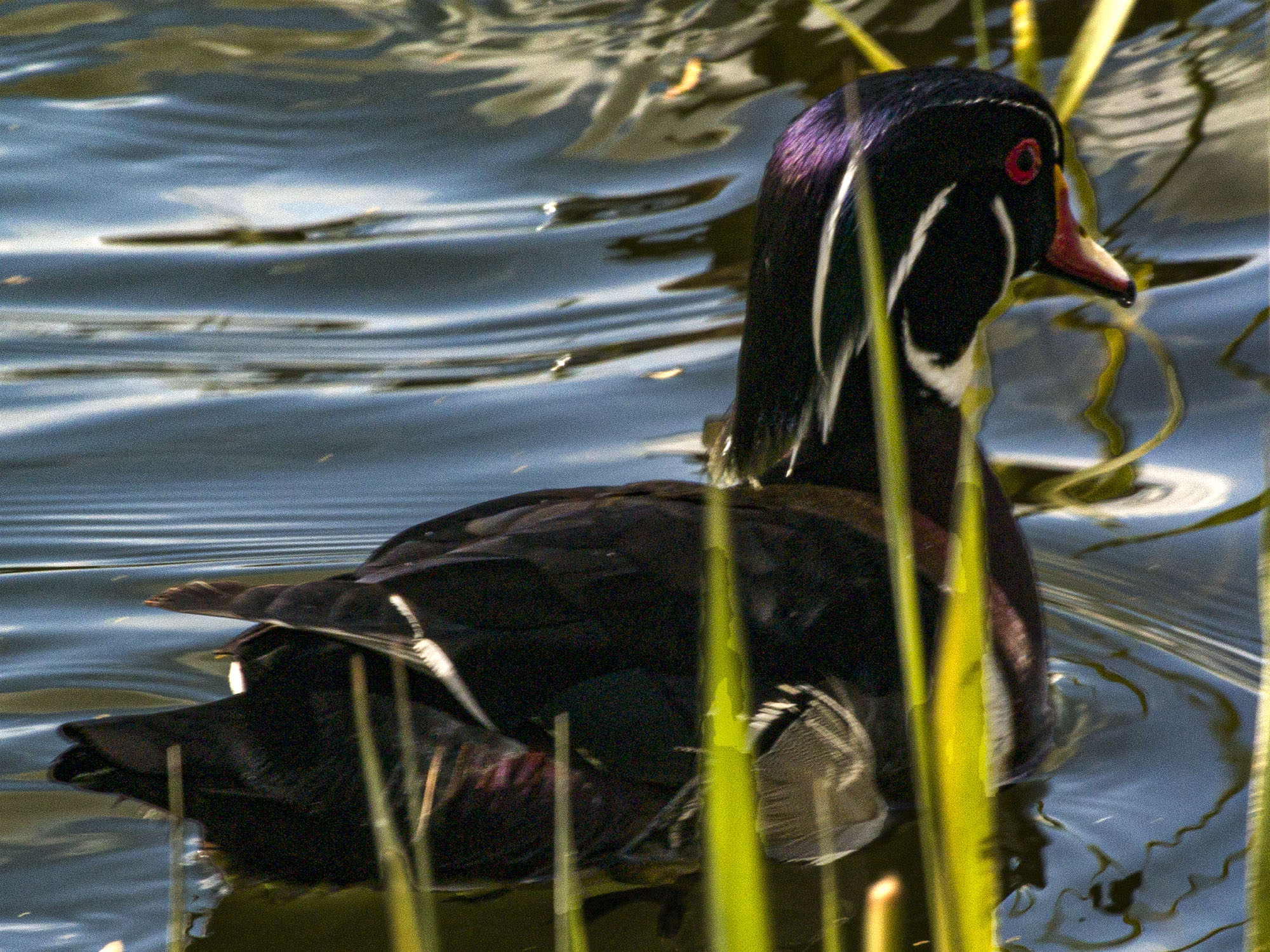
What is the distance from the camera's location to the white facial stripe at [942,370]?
9.61 feet

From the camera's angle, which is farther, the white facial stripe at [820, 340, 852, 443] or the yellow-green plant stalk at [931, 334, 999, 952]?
the white facial stripe at [820, 340, 852, 443]

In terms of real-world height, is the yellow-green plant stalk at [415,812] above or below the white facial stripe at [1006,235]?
below

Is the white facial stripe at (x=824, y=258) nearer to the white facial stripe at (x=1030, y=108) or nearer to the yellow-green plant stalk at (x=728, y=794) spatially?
the white facial stripe at (x=1030, y=108)

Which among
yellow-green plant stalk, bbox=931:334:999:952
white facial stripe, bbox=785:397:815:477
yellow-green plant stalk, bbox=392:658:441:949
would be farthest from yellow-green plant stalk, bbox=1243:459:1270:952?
white facial stripe, bbox=785:397:815:477

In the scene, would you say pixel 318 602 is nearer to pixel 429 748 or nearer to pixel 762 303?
pixel 429 748

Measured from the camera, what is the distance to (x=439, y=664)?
2.28 m

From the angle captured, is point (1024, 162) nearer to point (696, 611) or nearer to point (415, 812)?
point (696, 611)

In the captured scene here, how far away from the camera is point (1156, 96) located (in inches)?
211

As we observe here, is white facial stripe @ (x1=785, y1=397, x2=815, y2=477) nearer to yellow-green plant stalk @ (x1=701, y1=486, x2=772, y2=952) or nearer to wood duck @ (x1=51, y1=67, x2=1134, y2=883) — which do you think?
wood duck @ (x1=51, y1=67, x2=1134, y2=883)

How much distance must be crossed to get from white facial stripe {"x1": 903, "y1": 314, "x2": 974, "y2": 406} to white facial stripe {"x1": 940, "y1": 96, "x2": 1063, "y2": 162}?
36cm

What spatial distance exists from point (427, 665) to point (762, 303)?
898 millimetres

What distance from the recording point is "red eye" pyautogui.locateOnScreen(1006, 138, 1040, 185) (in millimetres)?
2873

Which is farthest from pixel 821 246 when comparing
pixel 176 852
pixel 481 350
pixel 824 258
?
pixel 481 350

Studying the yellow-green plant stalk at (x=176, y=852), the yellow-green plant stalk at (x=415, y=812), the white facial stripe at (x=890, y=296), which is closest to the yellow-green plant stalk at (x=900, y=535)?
the yellow-green plant stalk at (x=415, y=812)
